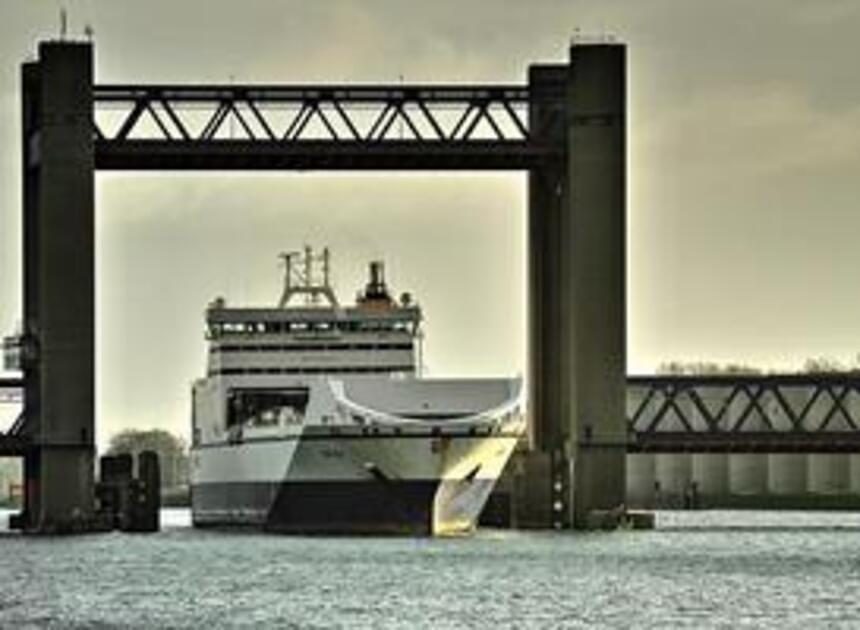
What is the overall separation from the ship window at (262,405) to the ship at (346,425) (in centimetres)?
6

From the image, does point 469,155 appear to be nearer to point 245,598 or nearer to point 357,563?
point 357,563

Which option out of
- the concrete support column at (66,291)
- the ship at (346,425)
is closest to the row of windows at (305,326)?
the ship at (346,425)

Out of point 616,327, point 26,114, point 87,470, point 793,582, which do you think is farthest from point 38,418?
point 793,582

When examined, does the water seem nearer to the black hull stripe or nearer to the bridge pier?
the black hull stripe

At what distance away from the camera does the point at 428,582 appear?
10875 centimetres

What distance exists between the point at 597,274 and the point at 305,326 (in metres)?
20.5

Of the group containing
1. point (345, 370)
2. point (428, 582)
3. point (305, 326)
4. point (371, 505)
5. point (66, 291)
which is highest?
point (66, 291)

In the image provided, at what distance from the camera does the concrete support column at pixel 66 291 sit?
143 metres

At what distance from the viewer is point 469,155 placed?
5723 inches

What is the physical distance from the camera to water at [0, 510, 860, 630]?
9219cm

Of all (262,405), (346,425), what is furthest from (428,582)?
(262,405)

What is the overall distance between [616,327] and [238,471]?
938 inches

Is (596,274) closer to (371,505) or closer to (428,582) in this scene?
(371,505)

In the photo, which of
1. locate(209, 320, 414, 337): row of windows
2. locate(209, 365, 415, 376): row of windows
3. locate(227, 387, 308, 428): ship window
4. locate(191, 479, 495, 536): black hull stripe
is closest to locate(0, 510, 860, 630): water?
locate(191, 479, 495, 536): black hull stripe
